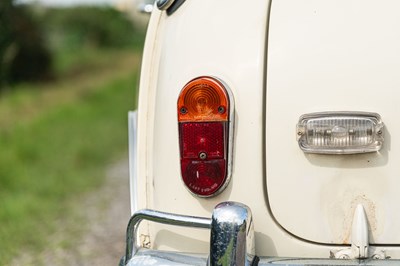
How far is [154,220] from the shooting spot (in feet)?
7.76

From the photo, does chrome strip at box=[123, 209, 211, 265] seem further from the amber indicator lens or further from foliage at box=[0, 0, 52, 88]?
foliage at box=[0, 0, 52, 88]

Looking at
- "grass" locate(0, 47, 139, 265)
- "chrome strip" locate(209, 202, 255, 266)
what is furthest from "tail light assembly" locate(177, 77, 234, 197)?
"grass" locate(0, 47, 139, 265)

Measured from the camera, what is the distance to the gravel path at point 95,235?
4.59 metres

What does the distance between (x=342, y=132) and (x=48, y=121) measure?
7.70m

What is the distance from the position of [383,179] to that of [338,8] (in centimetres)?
56

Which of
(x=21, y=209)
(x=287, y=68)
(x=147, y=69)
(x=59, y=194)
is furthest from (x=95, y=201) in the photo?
(x=287, y=68)

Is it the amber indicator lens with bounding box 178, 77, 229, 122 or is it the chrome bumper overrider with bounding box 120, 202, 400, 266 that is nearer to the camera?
the chrome bumper overrider with bounding box 120, 202, 400, 266

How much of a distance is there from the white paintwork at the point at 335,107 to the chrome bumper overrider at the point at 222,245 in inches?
6.5

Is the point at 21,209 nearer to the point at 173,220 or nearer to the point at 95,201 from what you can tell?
the point at 95,201

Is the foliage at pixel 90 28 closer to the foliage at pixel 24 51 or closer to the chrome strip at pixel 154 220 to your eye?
the foliage at pixel 24 51

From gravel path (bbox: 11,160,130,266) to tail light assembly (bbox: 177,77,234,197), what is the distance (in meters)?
2.10

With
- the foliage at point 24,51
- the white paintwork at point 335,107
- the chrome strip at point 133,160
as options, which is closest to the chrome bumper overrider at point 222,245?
the white paintwork at point 335,107

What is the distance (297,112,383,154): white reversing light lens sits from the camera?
2.36 meters

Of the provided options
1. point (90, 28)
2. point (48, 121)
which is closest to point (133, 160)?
point (48, 121)
